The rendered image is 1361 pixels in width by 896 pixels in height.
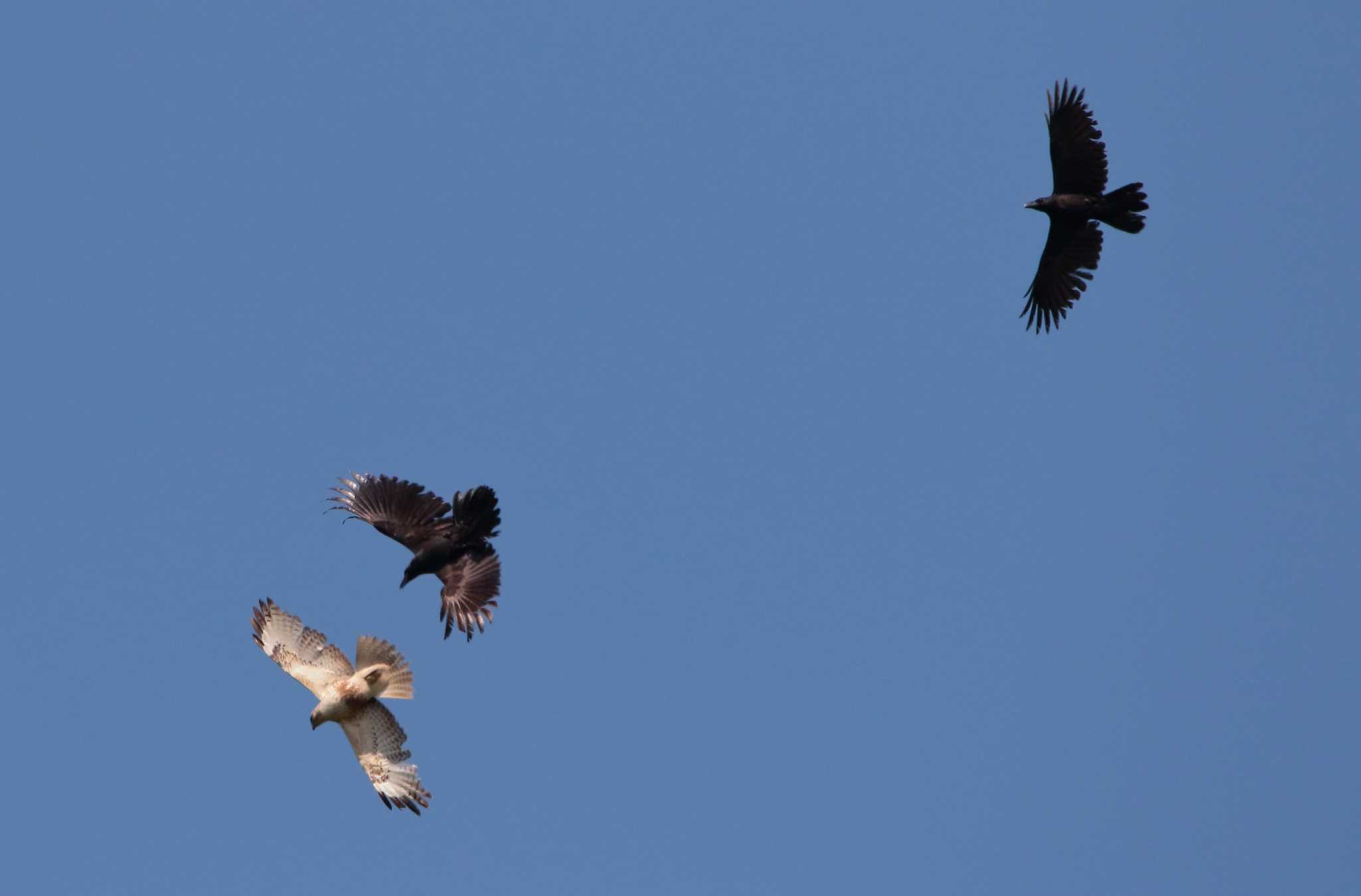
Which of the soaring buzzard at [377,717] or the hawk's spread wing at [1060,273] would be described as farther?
the hawk's spread wing at [1060,273]

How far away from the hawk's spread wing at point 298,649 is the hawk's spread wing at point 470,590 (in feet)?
4.08

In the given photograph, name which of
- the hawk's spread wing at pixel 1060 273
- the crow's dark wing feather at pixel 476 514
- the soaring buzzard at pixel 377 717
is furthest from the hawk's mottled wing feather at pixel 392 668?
the hawk's spread wing at pixel 1060 273

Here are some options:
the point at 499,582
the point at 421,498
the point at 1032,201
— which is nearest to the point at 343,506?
the point at 421,498

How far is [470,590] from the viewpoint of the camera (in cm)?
2050

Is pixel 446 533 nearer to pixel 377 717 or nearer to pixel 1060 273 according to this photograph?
pixel 377 717

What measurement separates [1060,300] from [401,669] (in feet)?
31.4

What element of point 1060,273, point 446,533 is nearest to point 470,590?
point 446,533

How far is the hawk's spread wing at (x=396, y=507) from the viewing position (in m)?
21.2

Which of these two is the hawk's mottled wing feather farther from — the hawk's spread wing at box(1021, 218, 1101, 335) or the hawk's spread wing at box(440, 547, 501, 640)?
the hawk's spread wing at box(1021, 218, 1101, 335)

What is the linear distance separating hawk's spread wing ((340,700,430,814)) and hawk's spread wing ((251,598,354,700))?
580 millimetres

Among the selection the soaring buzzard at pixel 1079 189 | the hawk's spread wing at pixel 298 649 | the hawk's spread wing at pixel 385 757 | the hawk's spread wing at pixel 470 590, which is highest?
the soaring buzzard at pixel 1079 189

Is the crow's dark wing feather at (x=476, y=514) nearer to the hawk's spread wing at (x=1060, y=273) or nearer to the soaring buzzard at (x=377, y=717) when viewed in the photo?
the soaring buzzard at (x=377, y=717)

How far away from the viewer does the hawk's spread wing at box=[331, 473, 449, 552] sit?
21.2m

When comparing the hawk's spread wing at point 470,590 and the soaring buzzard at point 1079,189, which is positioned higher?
the soaring buzzard at point 1079,189
